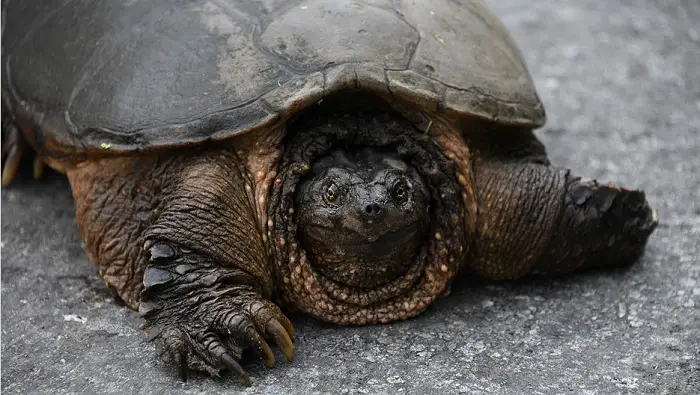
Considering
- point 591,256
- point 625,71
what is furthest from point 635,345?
point 625,71

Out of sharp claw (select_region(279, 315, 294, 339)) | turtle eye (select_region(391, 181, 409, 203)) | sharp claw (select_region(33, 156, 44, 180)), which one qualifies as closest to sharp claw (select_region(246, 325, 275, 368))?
sharp claw (select_region(279, 315, 294, 339))

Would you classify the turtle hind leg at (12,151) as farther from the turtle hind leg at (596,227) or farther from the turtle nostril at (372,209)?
the turtle hind leg at (596,227)

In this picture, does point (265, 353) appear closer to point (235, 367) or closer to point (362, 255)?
point (235, 367)

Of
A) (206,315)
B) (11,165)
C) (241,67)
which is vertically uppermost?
(241,67)

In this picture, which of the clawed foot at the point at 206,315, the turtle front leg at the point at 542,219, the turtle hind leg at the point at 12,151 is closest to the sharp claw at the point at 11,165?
the turtle hind leg at the point at 12,151

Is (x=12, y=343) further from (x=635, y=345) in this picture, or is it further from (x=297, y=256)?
(x=635, y=345)

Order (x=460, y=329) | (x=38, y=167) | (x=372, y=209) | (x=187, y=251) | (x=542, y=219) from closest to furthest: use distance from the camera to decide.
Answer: (x=372, y=209) → (x=187, y=251) → (x=460, y=329) → (x=542, y=219) → (x=38, y=167)

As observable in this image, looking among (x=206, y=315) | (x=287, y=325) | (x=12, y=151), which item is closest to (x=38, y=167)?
(x=12, y=151)
